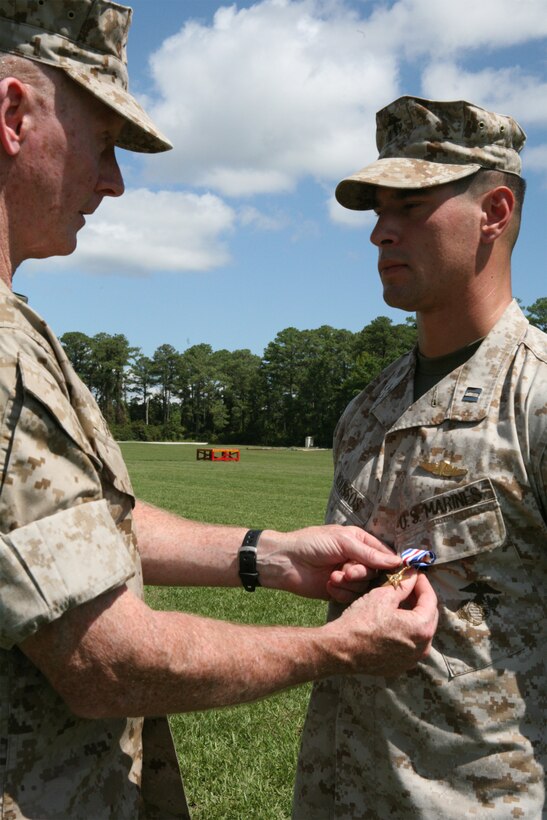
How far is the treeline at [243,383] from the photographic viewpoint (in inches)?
4729

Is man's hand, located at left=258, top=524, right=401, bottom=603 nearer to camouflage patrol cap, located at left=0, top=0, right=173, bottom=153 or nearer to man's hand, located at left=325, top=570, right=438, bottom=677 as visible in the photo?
man's hand, located at left=325, top=570, right=438, bottom=677

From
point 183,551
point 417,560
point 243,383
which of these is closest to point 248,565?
point 183,551

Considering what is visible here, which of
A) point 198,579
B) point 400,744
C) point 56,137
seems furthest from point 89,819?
point 56,137

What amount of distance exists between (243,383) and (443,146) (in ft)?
430

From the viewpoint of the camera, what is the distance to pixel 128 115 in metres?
2.49

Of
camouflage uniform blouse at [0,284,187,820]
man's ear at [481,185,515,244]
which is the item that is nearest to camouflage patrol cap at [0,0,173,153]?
camouflage uniform blouse at [0,284,187,820]

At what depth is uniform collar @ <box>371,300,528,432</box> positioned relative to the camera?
3.06 meters

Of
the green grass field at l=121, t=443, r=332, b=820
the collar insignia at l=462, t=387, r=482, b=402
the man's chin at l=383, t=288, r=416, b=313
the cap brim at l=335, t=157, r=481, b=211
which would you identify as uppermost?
the cap brim at l=335, t=157, r=481, b=211

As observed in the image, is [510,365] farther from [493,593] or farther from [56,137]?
[56,137]

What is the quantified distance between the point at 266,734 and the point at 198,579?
11.8 feet

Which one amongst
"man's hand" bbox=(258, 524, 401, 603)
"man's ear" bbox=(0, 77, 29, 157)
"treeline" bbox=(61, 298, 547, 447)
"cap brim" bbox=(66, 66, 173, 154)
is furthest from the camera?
"treeline" bbox=(61, 298, 547, 447)

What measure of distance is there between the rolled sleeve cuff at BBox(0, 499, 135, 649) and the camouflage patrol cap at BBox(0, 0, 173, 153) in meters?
1.27

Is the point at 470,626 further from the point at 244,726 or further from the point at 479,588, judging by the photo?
the point at 244,726

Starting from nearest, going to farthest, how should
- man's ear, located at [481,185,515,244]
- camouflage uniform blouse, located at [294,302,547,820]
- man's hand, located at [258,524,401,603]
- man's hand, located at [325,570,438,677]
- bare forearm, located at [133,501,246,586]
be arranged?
man's hand, located at [325,570,438,677] → camouflage uniform blouse, located at [294,302,547,820] → man's hand, located at [258,524,401,603] → man's ear, located at [481,185,515,244] → bare forearm, located at [133,501,246,586]
